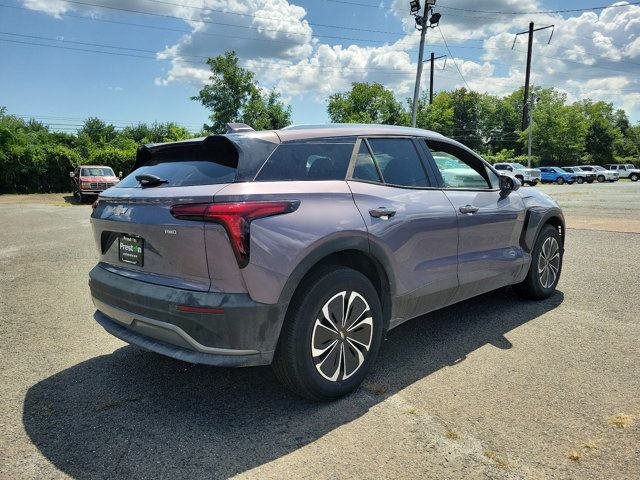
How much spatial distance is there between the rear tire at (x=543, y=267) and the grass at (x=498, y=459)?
9.47 ft

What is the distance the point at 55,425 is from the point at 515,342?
3.43 meters

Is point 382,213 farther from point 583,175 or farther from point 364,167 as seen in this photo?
point 583,175

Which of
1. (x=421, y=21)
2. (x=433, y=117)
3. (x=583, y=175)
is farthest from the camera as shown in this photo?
(x=433, y=117)

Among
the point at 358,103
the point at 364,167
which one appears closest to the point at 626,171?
the point at 358,103

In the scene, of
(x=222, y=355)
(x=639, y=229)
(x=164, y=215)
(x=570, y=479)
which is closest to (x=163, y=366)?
(x=222, y=355)

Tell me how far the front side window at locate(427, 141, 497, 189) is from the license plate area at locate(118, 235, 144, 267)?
2.37 metres

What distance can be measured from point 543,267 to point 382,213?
280cm

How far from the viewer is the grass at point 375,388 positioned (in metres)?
3.19

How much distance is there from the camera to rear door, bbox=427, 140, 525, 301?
12.9 ft

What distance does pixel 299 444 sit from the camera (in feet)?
8.60

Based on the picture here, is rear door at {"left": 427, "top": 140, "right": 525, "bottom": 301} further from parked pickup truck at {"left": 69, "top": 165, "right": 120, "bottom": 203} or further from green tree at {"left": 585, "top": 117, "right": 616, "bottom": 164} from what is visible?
green tree at {"left": 585, "top": 117, "right": 616, "bottom": 164}

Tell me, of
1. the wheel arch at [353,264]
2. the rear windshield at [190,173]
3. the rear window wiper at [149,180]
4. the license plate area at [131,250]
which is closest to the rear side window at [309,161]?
the rear windshield at [190,173]

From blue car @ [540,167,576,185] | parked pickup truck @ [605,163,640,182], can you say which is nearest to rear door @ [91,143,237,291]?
blue car @ [540,167,576,185]

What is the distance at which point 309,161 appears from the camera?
3.08 metres
